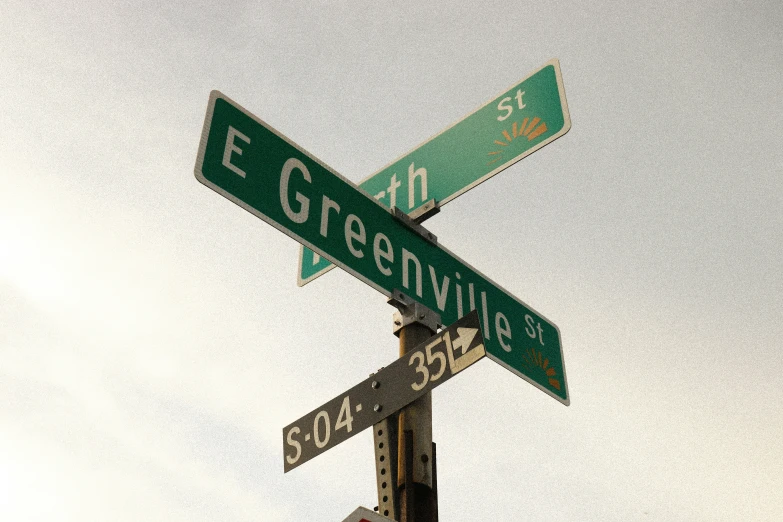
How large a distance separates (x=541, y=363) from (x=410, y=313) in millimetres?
833

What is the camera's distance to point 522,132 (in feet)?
11.4

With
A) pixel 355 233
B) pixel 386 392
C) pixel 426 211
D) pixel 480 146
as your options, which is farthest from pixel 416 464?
pixel 480 146

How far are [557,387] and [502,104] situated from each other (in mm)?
1444

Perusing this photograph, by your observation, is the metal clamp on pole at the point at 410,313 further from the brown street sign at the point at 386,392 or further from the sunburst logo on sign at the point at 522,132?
the sunburst logo on sign at the point at 522,132

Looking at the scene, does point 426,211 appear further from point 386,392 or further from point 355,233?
point 386,392

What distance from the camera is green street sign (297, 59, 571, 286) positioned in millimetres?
3426

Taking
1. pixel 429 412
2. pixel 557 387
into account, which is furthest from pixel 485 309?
pixel 429 412

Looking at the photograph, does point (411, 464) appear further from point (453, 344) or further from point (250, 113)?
point (250, 113)

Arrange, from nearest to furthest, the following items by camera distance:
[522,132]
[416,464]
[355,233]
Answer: [416,464]
[355,233]
[522,132]

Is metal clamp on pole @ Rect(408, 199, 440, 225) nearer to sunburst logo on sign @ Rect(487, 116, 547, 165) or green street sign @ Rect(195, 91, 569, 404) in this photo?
green street sign @ Rect(195, 91, 569, 404)

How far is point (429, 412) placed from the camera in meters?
2.79

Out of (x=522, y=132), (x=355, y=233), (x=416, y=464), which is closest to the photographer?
(x=416, y=464)

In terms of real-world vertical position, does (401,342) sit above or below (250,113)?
below

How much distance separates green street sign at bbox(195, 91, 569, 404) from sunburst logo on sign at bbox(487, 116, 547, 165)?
0.53m
